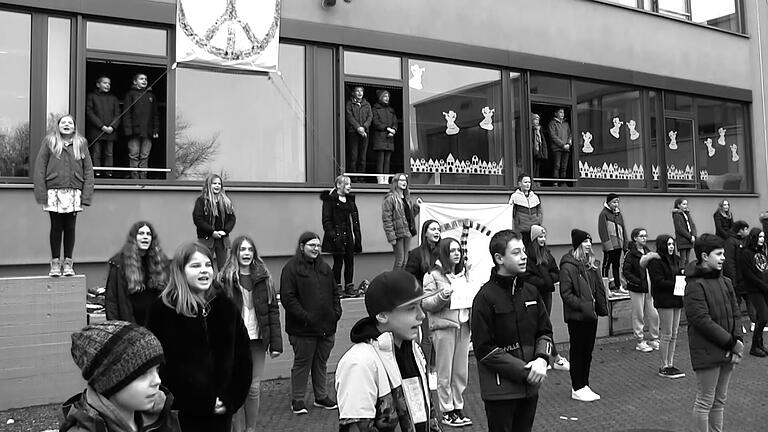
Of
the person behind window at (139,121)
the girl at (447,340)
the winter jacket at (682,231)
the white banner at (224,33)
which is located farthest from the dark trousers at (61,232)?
the winter jacket at (682,231)

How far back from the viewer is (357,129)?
12.0 metres

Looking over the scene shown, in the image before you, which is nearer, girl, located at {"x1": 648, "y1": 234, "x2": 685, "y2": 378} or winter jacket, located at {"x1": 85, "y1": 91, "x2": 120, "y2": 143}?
girl, located at {"x1": 648, "y1": 234, "x2": 685, "y2": 378}

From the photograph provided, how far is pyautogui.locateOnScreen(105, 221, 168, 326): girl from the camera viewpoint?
602 cm

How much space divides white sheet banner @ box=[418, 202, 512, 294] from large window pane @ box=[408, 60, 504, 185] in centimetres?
180

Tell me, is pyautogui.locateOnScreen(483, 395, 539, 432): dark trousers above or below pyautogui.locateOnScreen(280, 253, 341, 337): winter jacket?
below

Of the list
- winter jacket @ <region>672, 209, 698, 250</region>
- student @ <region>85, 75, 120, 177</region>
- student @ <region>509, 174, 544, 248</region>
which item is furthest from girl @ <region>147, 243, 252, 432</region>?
winter jacket @ <region>672, 209, 698, 250</region>

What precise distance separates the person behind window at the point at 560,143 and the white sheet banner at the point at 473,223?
357 cm

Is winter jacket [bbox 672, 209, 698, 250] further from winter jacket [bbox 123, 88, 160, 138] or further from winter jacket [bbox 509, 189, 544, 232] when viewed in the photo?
winter jacket [bbox 123, 88, 160, 138]

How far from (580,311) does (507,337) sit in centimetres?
367

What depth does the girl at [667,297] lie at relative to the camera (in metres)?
9.40

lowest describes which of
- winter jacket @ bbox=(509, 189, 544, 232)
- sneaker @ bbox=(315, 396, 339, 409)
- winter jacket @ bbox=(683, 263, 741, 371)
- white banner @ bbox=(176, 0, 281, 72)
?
sneaker @ bbox=(315, 396, 339, 409)

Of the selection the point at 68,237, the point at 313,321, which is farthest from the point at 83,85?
the point at 313,321

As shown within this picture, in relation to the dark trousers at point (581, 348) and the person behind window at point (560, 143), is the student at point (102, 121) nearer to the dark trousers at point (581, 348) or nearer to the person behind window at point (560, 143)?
the dark trousers at point (581, 348)

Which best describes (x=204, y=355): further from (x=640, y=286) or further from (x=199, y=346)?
(x=640, y=286)
